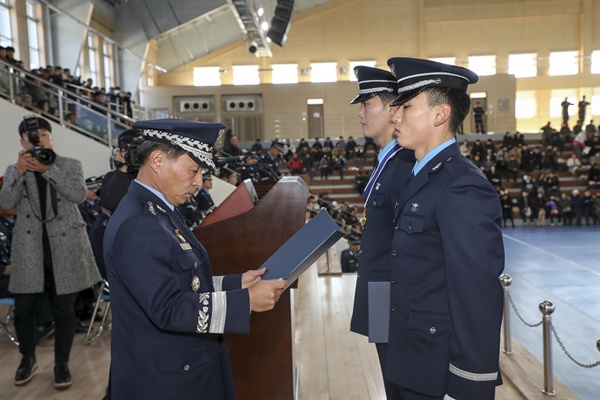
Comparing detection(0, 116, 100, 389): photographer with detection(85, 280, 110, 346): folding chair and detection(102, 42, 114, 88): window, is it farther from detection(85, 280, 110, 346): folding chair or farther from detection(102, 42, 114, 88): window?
detection(102, 42, 114, 88): window

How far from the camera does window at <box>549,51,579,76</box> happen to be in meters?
24.9

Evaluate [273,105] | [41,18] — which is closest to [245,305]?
[41,18]

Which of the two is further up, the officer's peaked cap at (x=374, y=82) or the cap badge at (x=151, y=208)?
the officer's peaked cap at (x=374, y=82)

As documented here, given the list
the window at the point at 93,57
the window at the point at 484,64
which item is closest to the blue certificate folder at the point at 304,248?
the window at the point at 93,57

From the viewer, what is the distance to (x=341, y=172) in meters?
19.1

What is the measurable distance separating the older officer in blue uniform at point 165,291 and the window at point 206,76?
24678mm

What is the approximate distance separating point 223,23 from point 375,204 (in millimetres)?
23846

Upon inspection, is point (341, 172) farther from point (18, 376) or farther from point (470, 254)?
point (470, 254)

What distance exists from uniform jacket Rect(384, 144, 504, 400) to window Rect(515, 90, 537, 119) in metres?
26.2

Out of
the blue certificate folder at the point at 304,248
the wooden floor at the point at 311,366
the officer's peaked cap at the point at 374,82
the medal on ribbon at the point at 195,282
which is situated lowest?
the wooden floor at the point at 311,366

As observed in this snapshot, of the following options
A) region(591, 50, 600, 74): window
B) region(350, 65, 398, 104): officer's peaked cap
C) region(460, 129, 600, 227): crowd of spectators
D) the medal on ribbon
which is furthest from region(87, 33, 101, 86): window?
region(591, 50, 600, 74): window

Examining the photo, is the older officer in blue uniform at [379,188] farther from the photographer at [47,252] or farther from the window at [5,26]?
the window at [5,26]

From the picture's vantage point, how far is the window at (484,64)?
25.1 meters

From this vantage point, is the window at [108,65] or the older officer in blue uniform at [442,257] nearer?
the older officer in blue uniform at [442,257]
